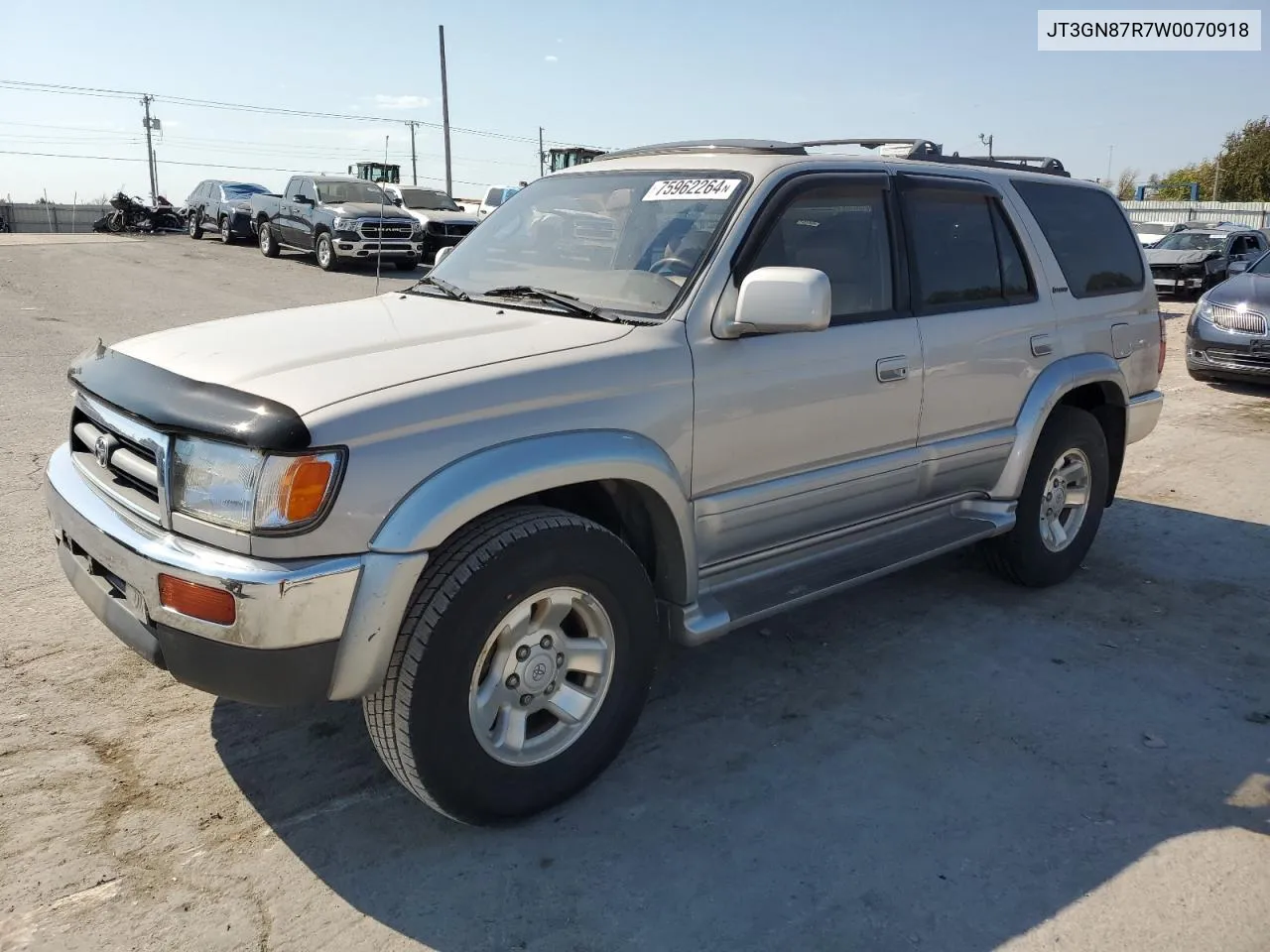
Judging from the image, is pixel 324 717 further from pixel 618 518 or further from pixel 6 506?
pixel 6 506

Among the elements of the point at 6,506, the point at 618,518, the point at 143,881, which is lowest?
the point at 143,881

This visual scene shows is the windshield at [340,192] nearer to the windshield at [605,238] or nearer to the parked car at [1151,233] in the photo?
the parked car at [1151,233]

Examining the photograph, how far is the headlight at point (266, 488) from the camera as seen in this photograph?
2480 millimetres

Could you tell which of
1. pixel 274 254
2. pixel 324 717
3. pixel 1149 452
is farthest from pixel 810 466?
pixel 274 254

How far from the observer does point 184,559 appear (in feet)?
8.32

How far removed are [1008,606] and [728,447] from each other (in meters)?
2.16

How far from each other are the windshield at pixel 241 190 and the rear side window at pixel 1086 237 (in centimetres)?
2502

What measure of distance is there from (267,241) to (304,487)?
2213cm

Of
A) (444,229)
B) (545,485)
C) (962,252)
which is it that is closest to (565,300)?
(545,485)

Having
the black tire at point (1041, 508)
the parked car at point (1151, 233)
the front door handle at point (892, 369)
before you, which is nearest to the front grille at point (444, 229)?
the parked car at point (1151, 233)

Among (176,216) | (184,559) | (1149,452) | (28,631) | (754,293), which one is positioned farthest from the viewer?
(176,216)

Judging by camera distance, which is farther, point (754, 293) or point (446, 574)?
point (754, 293)

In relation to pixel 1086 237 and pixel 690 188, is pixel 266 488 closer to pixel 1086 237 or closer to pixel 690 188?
pixel 690 188

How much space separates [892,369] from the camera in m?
3.83
